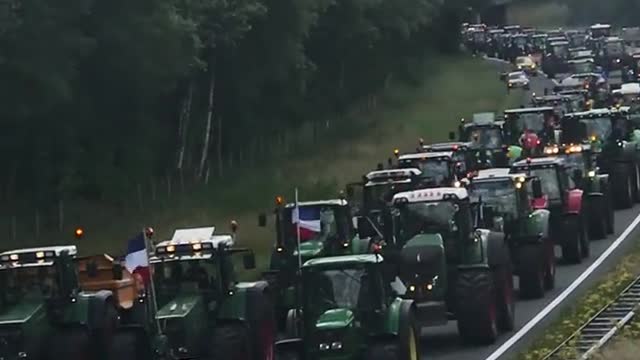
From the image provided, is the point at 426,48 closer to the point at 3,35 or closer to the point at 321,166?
the point at 321,166

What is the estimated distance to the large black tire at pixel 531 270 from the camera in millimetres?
33750

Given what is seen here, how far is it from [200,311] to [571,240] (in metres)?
15.0

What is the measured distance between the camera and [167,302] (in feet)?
84.2

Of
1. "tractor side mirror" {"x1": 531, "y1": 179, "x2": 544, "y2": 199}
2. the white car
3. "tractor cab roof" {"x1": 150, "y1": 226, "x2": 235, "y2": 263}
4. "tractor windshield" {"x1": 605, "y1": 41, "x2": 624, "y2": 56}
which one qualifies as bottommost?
"tractor cab roof" {"x1": 150, "y1": 226, "x2": 235, "y2": 263}

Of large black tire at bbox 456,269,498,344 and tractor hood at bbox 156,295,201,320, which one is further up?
tractor hood at bbox 156,295,201,320

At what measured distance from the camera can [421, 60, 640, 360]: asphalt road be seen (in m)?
28.2

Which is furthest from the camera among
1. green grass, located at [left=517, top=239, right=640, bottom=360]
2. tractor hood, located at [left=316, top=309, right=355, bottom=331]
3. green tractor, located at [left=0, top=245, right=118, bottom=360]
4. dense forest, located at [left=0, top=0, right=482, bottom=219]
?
dense forest, located at [left=0, top=0, right=482, bottom=219]

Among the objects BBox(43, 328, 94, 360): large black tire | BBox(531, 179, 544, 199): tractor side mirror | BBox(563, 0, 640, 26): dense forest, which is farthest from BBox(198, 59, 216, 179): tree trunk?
BBox(563, 0, 640, 26): dense forest

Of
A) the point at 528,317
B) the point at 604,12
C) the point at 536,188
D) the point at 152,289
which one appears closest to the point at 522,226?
the point at 536,188

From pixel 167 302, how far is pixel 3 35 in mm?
18773

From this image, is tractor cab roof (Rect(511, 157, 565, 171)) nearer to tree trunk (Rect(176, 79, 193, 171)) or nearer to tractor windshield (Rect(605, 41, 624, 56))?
tree trunk (Rect(176, 79, 193, 171))

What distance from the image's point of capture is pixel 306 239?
32125 mm

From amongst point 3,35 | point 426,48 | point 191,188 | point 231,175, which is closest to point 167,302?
point 3,35

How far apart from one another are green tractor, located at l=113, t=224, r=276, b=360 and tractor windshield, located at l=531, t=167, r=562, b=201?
13.5 m
